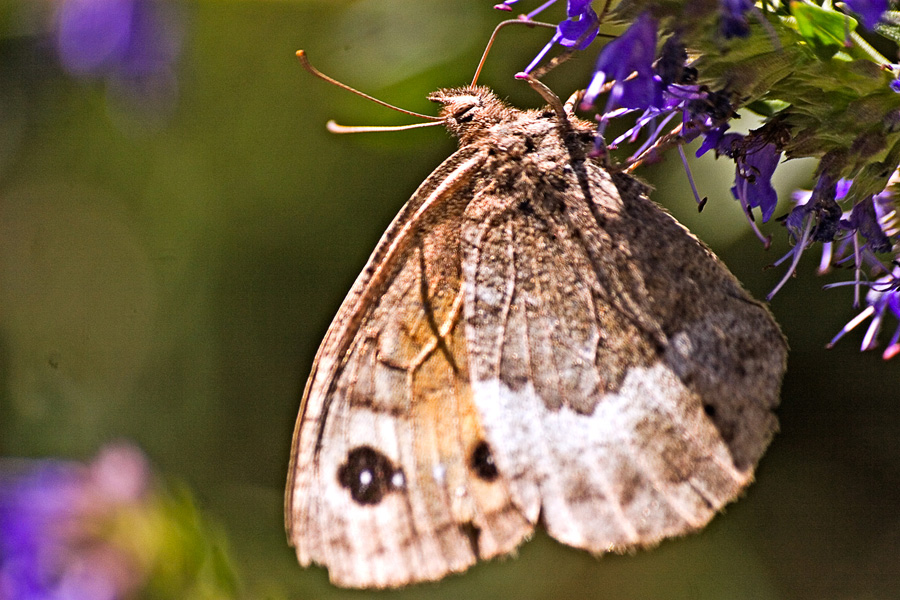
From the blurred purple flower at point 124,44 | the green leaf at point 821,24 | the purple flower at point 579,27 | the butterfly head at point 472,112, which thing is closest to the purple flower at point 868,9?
the green leaf at point 821,24

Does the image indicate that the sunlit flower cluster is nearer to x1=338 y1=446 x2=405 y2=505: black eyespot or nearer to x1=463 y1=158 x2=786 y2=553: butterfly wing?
x1=463 y1=158 x2=786 y2=553: butterfly wing

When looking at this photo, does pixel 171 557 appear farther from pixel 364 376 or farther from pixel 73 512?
pixel 364 376

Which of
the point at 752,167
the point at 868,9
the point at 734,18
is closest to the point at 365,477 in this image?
the point at 752,167

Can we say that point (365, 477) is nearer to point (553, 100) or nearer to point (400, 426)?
point (400, 426)

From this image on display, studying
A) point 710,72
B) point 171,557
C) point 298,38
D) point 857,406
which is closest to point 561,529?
point 710,72

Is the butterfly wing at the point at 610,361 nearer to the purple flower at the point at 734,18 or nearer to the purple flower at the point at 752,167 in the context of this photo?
the purple flower at the point at 752,167

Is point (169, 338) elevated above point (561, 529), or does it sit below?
below
